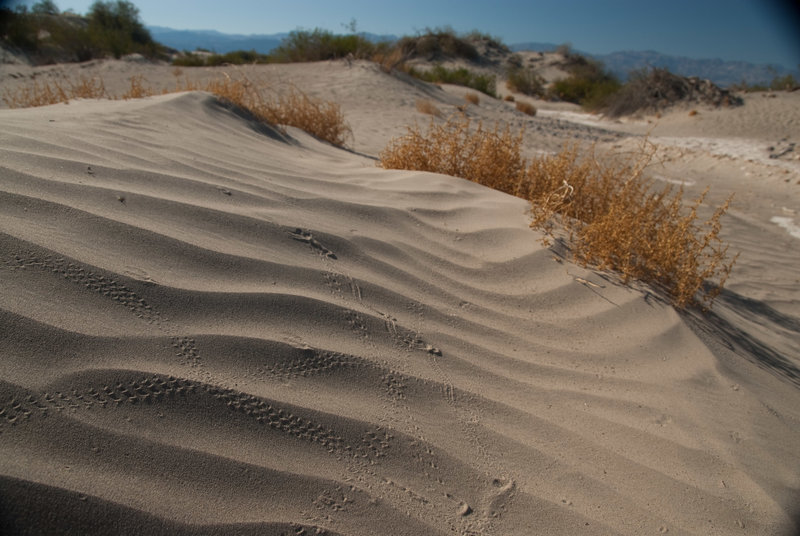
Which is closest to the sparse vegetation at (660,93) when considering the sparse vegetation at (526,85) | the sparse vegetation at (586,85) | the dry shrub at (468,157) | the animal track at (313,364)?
the sparse vegetation at (586,85)

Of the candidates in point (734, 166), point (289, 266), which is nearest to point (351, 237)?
point (289, 266)

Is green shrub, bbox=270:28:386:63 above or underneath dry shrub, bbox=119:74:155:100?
above

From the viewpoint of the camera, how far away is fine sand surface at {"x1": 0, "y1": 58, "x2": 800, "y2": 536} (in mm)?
1040

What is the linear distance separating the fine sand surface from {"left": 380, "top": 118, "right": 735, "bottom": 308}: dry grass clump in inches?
8.0

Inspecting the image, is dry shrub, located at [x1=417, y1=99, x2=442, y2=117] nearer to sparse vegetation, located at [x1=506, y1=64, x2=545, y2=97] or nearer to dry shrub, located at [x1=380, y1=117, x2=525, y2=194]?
dry shrub, located at [x1=380, y1=117, x2=525, y2=194]

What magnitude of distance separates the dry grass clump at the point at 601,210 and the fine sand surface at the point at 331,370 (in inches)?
8.0

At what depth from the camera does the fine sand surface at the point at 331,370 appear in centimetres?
104

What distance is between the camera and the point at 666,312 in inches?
87.7

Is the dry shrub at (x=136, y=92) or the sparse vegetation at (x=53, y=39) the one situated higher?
the sparse vegetation at (x=53, y=39)

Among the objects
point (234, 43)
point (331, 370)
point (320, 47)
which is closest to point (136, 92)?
point (331, 370)

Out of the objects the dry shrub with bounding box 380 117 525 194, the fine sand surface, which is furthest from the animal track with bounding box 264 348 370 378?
the dry shrub with bounding box 380 117 525 194

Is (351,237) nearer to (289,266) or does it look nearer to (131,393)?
(289,266)

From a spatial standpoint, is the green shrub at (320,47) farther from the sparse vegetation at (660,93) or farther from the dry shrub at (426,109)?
the sparse vegetation at (660,93)

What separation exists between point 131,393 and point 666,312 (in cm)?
218
